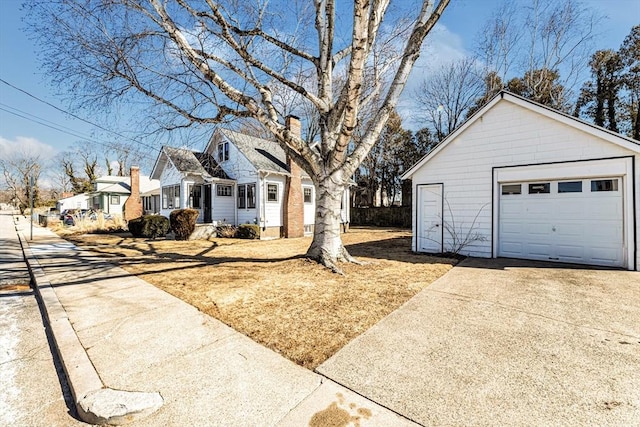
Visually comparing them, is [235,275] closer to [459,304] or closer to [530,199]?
[459,304]

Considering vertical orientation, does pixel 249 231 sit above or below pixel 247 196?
below

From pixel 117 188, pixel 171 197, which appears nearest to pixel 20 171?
pixel 117 188

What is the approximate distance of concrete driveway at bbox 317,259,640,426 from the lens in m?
2.21

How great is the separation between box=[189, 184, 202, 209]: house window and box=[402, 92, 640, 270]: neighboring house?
12540mm

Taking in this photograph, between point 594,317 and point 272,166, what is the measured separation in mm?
14404

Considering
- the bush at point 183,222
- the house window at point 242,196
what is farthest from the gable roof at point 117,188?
the bush at point 183,222

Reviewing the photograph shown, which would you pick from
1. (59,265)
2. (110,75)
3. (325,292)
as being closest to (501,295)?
(325,292)

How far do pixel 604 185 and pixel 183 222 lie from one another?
50.6ft

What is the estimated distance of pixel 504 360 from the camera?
292 centimetres

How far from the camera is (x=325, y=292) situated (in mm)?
5145

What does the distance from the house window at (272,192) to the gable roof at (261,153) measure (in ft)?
2.85

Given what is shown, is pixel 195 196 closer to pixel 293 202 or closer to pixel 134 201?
pixel 293 202

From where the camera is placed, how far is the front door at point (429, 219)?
10047mm

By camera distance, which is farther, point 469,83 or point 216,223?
point 469,83
